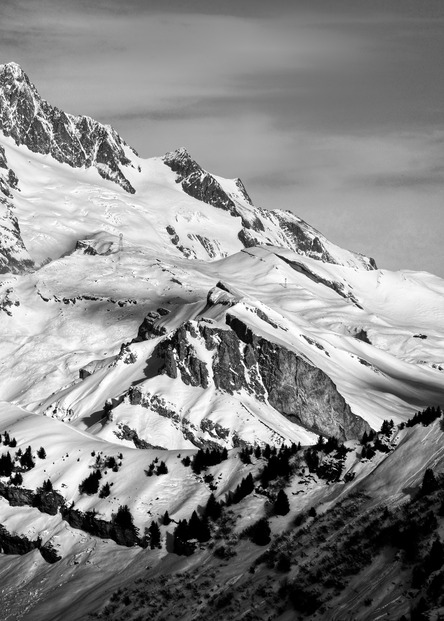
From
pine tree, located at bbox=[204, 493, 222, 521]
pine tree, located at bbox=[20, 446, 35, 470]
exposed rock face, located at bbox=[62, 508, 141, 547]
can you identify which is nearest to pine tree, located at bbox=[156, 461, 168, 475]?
exposed rock face, located at bbox=[62, 508, 141, 547]

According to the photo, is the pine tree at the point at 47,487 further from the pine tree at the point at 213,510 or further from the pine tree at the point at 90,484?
the pine tree at the point at 213,510

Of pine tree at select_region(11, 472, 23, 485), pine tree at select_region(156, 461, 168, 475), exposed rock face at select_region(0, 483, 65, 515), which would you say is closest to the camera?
pine tree at select_region(156, 461, 168, 475)

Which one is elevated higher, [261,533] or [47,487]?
[261,533]

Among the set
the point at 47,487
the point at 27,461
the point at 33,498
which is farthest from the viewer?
the point at 27,461

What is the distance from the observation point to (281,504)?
93750 millimetres

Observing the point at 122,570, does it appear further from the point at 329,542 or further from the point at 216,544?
the point at 329,542

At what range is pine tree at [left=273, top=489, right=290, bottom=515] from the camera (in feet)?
307

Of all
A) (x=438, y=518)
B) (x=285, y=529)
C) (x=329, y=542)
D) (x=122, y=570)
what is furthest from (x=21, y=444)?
(x=438, y=518)

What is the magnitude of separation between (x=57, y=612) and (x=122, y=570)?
6227 mm

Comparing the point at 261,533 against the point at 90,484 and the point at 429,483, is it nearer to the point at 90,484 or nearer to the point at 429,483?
the point at 429,483

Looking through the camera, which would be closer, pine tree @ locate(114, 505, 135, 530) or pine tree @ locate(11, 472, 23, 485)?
pine tree @ locate(114, 505, 135, 530)

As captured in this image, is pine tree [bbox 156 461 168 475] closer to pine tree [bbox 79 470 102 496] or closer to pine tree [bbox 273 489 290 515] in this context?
pine tree [bbox 79 470 102 496]

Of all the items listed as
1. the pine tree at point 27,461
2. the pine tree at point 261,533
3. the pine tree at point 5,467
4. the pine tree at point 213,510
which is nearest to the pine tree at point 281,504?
the pine tree at point 261,533

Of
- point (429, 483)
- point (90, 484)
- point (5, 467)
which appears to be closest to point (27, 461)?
point (5, 467)
